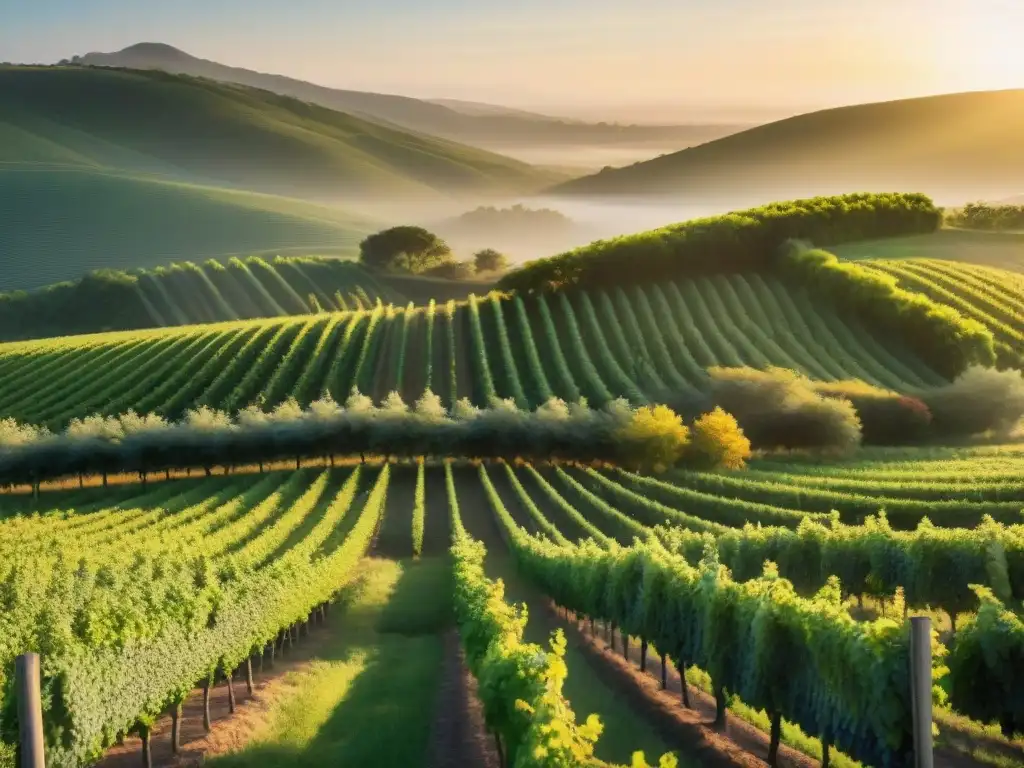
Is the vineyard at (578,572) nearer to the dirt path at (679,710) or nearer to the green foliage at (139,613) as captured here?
the green foliage at (139,613)

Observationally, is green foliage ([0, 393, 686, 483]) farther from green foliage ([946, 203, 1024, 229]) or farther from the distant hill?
the distant hill

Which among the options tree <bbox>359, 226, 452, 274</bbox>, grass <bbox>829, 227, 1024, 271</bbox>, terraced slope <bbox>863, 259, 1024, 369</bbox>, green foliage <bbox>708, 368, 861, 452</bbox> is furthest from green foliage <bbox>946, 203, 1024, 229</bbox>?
green foliage <bbox>708, 368, 861, 452</bbox>

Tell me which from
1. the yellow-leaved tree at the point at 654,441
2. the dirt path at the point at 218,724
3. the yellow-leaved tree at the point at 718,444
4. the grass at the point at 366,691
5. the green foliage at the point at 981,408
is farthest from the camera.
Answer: the green foliage at the point at 981,408

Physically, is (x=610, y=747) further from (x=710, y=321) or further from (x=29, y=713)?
(x=710, y=321)

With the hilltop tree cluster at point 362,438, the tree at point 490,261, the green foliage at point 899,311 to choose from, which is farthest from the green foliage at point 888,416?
the tree at point 490,261

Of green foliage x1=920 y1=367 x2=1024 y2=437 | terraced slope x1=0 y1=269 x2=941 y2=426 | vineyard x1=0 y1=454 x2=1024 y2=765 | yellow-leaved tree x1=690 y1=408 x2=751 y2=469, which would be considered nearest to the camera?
vineyard x1=0 y1=454 x2=1024 y2=765

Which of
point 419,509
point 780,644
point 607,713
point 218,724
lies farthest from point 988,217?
point 218,724

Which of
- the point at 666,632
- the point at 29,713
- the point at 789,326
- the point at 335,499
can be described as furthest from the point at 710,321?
the point at 29,713

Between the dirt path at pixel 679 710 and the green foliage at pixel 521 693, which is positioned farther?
the dirt path at pixel 679 710
